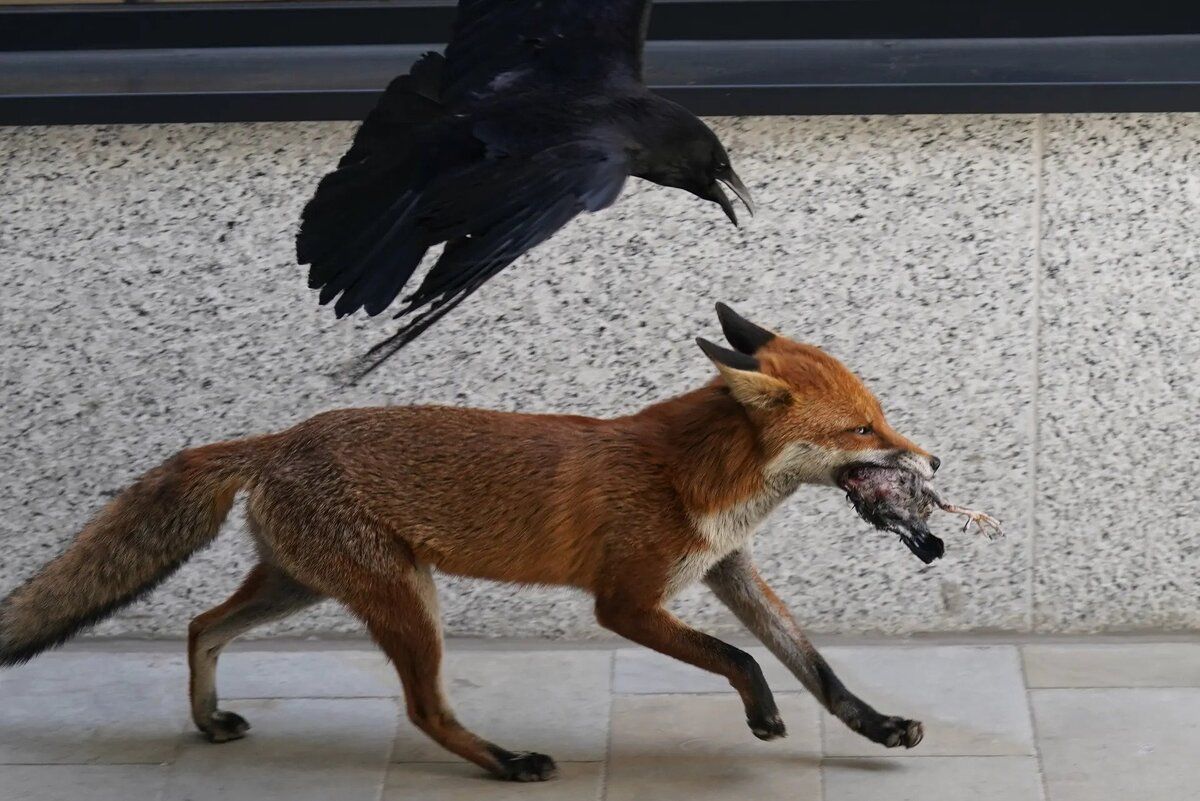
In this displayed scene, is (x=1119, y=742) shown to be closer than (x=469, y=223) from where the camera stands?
No

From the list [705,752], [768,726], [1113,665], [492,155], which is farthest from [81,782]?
[1113,665]

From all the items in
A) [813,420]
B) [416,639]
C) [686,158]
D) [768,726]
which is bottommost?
[768,726]

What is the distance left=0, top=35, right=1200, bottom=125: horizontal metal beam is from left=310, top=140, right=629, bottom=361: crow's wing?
1558mm

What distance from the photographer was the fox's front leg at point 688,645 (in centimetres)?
432

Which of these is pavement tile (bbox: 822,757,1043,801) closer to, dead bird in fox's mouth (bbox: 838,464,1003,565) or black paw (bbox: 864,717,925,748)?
black paw (bbox: 864,717,925,748)

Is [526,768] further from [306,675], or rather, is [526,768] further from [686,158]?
[686,158]

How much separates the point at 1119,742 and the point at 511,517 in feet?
5.65

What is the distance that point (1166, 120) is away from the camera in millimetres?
5121

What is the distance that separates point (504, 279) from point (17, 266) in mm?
1472

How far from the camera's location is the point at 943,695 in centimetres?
504

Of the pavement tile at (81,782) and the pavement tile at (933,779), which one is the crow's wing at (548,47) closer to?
the pavement tile at (933,779)

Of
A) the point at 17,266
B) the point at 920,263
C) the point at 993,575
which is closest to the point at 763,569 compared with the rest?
the point at 993,575

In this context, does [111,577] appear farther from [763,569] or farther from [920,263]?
[920,263]

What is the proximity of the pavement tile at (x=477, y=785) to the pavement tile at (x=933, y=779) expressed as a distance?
613 millimetres
